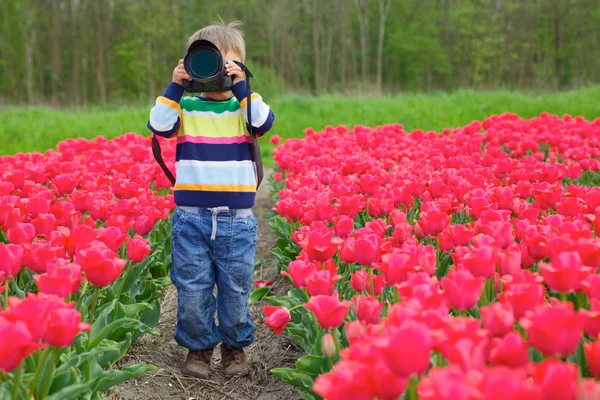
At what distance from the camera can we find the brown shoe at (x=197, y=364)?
2.71 m

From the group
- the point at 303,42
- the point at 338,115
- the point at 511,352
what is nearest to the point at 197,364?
the point at 511,352

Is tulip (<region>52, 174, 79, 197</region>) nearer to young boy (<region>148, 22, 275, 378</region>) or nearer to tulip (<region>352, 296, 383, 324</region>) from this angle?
young boy (<region>148, 22, 275, 378</region>)

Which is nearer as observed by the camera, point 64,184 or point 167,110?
point 167,110

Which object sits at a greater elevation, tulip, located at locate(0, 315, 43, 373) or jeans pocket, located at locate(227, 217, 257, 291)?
tulip, located at locate(0, 315, 43, 373)

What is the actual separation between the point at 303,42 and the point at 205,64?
103 ft

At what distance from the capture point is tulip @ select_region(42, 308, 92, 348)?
144cm

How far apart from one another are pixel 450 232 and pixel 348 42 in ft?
99.6

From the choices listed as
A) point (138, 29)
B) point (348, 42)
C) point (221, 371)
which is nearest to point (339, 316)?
point (221, 371)

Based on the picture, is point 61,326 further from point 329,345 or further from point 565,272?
point 565,272

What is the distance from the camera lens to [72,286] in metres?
1.72

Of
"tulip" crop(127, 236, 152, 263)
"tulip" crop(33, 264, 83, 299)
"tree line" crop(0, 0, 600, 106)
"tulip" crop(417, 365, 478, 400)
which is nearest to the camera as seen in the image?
"tulip" crop(417, 365, 478, 400)

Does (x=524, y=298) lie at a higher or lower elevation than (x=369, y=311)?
higher

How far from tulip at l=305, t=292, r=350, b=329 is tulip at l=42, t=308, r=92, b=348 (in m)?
0.56

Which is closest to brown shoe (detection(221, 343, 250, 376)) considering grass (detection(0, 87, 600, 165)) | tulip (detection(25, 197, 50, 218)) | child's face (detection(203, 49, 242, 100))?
tulip (detection(25, 197, 50, 218))
